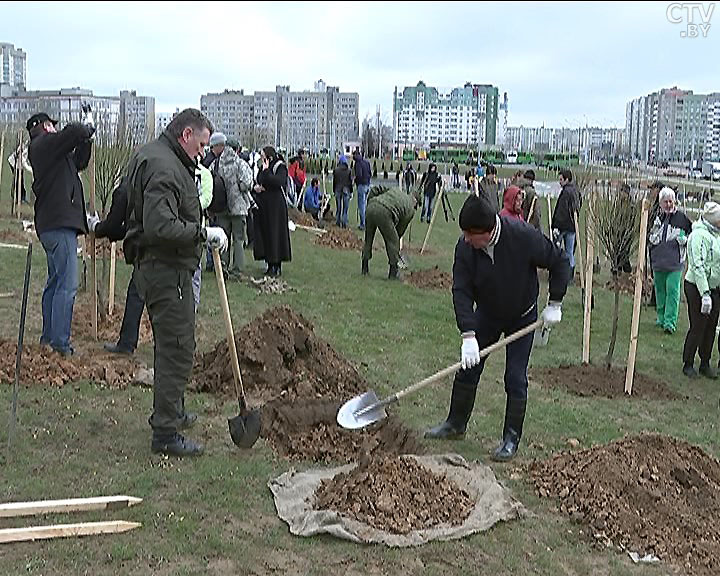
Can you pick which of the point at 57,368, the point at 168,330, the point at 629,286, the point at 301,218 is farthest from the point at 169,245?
the point at 301,218

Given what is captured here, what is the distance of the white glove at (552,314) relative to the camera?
222 inches

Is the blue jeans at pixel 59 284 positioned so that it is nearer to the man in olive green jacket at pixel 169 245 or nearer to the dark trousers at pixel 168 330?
the man in olive green jacket at pixel 169 245

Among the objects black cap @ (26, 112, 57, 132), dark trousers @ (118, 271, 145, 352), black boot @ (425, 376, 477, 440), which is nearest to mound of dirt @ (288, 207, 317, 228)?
dark trousers @ (118, 271, 145, 352)

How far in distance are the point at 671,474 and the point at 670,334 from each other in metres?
6.29

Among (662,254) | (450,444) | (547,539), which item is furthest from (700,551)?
(662,254)

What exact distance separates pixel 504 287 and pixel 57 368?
3.79 m

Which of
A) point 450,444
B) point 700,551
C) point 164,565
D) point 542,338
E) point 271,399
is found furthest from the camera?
point 542,338

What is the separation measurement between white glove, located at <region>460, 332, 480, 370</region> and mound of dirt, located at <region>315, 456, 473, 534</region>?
915 mm

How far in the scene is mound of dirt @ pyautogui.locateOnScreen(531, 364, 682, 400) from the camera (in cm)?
780

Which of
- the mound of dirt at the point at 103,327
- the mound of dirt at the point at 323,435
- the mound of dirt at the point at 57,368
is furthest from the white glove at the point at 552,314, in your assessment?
the mound of dirt at the point at 103,327

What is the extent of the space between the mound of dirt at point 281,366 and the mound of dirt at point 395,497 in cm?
177

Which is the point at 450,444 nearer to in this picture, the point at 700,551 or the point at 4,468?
the point at 700,551

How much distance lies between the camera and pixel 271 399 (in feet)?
21.2

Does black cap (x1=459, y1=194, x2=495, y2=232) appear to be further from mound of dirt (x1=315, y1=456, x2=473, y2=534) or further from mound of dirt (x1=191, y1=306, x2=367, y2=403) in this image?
mound of dirt (x1=191, y1=306, x2=367, y2=403)
